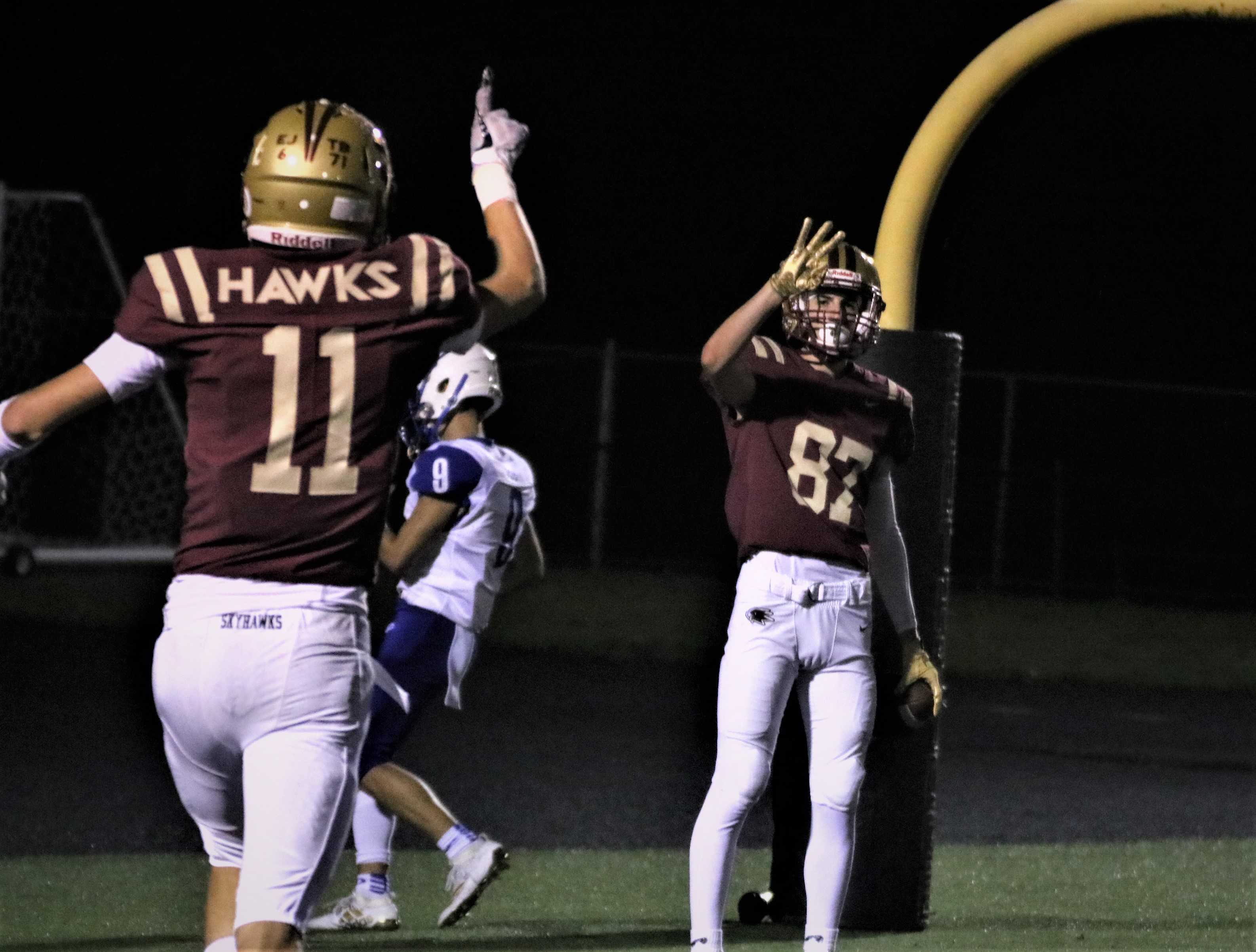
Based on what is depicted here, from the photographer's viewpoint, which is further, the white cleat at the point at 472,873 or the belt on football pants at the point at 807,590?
the white cleat at the point at 472,873

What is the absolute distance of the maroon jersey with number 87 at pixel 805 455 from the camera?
18.0 feet

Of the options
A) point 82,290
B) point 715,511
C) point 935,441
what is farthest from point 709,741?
point 82,290

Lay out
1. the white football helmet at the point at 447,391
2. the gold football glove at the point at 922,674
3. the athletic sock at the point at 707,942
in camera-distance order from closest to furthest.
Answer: the athletic sock at the point at 707,942 → the gold football glove at the point at 922,674 → the white football helmet at the point at 447,391

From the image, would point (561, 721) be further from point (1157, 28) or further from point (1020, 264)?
point (1020, 264)

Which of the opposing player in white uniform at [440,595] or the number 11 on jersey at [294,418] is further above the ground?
the number 11 on jersey at [294,418]

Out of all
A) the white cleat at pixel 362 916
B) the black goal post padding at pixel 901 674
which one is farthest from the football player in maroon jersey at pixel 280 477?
the black goal post padding at pixel 901 674

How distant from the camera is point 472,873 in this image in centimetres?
645

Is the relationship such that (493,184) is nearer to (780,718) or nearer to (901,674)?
(780,718)

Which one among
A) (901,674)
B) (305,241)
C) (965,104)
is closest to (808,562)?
(901,674)

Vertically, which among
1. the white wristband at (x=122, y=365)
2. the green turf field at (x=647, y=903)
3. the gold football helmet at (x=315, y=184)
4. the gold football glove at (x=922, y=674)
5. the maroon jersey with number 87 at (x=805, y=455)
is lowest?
the green turf field at (x=647, y=903)

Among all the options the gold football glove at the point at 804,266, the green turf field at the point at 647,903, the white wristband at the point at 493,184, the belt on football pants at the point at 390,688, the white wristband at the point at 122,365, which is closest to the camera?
the white wristband at the point at 122,365

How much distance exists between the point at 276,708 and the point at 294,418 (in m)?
0.49

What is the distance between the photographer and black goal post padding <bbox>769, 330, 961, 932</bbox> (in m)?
6.55

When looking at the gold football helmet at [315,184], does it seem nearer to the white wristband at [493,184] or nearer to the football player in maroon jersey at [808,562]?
the white wristband at [493,184]
